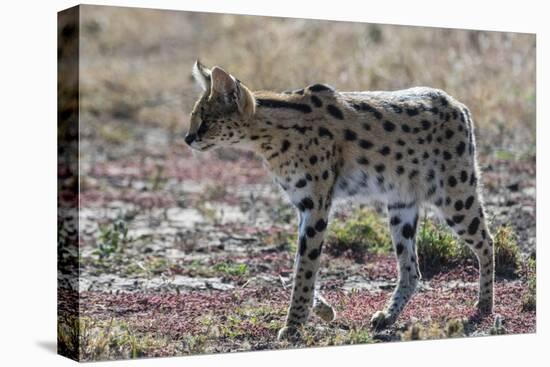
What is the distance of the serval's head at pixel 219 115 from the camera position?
835cm

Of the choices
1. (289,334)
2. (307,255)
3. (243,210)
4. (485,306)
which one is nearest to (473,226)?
(485,306)

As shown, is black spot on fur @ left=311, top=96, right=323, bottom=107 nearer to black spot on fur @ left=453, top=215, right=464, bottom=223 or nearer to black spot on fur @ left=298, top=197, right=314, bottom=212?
black spot on fur @ left=298, top=197, right=314, bottom=212

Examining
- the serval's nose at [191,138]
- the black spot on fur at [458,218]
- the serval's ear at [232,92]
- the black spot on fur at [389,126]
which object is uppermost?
the serval's ear at [232,92]

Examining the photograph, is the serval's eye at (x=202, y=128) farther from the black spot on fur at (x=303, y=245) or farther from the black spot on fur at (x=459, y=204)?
the black spot on fur at (x=459, y=204)

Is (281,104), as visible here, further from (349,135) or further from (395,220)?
(395,220)

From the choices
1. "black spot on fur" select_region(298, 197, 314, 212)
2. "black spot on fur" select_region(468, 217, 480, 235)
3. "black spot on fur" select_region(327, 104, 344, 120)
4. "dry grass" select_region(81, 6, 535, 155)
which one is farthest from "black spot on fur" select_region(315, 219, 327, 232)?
"dry grass" select_region(81, 6, 535, 155)

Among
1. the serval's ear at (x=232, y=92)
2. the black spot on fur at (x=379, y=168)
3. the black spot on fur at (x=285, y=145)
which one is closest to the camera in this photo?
the serval's ear at (x=232, y=92)

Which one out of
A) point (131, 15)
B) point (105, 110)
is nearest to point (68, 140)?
point (105, 110)

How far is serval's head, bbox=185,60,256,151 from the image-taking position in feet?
27.4

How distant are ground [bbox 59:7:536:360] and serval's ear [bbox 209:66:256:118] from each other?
2.96 feet

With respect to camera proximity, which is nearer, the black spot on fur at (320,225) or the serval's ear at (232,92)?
the serval's ear at (232,92)

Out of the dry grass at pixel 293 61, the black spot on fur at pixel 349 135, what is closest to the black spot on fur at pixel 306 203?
the black spot on fur at pixel 349 135

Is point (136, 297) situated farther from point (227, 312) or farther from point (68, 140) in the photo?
point (68, 140)

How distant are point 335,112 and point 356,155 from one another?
381mm
